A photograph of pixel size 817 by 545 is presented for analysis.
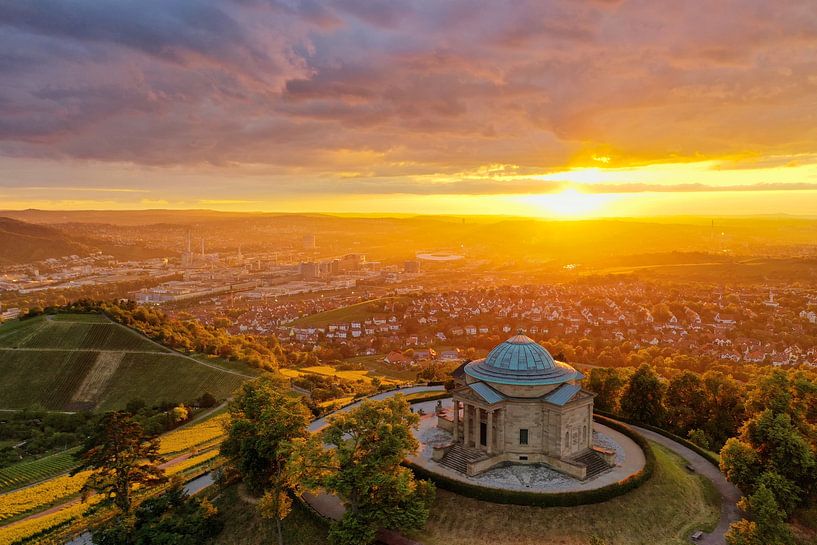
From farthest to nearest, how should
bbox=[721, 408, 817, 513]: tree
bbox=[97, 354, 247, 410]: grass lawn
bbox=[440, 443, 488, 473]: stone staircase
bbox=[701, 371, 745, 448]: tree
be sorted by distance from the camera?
bbox=[97, 354, 247, 410]: grass lawn < bbox=[701, 371, 745, 448]: tree < bbox=[440, 443, 488, 473]: stone staircase < bbox=[721, 408, 817, 513]: tree

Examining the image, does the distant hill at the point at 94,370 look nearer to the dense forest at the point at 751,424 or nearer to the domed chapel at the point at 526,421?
the domed chapel at the point at 526,421

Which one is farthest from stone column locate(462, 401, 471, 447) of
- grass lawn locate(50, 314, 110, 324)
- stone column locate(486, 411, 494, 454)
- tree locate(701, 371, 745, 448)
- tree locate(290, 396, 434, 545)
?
grass lawn locate(50, 314, 110, 324)

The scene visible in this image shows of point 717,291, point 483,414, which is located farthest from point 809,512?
point 717,291

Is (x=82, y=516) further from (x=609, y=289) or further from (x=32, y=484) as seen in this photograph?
(x=609, y=289)

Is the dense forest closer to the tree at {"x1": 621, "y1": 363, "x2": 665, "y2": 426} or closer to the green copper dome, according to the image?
the tree at {"x1": 621, "y1": 363, "x2": 665, "y2": 426}

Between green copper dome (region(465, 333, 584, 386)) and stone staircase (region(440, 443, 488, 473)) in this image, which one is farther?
green copper dome (region(465, 333, 584, 386))
